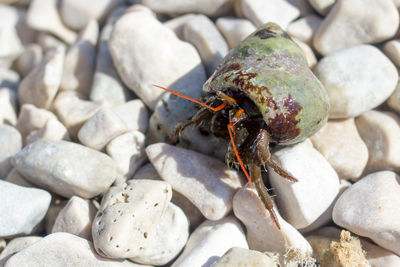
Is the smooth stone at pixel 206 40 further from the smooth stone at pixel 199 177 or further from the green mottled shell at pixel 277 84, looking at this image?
the smooth stone at pixel 199 177

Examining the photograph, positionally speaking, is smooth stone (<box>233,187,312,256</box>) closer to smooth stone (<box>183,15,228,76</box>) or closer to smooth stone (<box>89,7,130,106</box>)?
smooth stone (<box>183,15,228,76</box>)

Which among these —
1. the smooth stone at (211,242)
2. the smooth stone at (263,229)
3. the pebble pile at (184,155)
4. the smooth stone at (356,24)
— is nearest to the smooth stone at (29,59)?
the pebble pile at (184,155)

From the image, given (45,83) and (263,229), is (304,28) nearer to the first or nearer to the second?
(263,229)

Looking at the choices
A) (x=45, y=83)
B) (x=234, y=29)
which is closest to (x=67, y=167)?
(x=45, y=83)

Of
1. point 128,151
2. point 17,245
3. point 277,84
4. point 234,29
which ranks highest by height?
point 277,84

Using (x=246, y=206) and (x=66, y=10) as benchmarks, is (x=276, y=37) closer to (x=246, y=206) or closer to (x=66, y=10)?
(x=246, y=206)

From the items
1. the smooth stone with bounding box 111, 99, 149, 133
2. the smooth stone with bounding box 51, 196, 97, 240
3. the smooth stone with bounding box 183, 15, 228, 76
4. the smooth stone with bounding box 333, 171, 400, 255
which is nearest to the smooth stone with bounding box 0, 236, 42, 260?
the smooth stone with bounding box 51, 196, 97, 240
